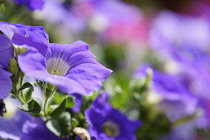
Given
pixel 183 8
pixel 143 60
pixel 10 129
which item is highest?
pixel 183 8

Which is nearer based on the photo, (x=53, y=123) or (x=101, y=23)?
(x=53, y=123)

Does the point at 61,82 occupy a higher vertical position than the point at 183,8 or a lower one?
lower

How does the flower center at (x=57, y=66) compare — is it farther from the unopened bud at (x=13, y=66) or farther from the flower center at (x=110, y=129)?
the flower center at (x=110, y=129)

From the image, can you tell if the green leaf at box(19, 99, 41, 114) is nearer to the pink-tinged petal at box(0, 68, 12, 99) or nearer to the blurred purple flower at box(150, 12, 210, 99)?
the pink-tinged petal at box(0, 68, 12, 99)

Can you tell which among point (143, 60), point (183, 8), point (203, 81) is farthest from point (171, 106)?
point (183, 8)

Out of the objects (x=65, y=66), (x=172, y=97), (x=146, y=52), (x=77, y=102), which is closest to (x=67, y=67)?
(x=65, y=66)

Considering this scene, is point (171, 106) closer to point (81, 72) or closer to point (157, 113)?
point (157, 113)

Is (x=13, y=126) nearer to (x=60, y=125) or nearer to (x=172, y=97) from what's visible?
(x=60, y=125)

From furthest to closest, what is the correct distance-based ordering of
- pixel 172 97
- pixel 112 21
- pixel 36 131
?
pixel 112 21, pixel 172 97, pixel 36 131
